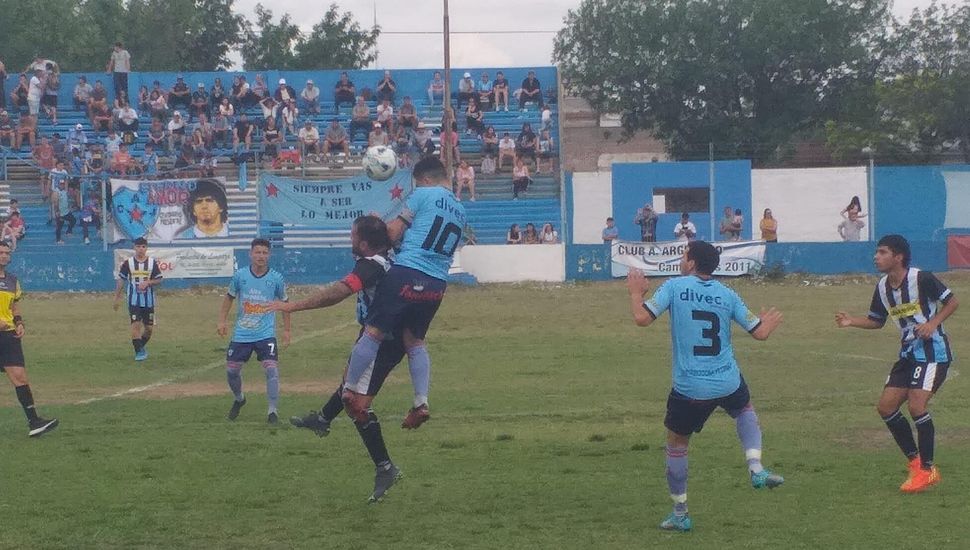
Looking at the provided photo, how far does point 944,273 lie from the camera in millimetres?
36688

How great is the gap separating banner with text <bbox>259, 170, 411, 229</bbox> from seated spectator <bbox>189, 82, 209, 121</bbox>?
658 centimetres

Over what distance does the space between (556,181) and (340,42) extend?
27.6 metres

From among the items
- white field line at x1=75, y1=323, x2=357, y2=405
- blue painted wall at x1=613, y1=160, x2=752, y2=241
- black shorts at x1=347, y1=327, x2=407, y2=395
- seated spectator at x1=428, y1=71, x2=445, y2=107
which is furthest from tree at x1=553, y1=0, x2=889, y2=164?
black shorts at x1=347, y1=327, x2=407, y2=395

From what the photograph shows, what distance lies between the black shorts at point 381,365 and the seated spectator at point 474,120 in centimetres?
3540

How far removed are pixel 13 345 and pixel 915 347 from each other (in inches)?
329

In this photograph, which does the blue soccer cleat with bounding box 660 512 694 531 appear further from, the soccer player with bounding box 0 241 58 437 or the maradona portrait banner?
the maradona portrait banner

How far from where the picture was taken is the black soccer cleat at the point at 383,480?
30.1ft

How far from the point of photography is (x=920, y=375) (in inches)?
381

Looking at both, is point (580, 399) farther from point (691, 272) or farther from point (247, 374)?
point (691, 272)

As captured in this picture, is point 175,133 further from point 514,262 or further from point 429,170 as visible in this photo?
point 429,170

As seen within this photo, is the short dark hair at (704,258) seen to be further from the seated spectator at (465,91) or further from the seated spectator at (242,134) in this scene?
the seated spectator at (465,91)

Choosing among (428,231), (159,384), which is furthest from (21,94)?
(428,231)

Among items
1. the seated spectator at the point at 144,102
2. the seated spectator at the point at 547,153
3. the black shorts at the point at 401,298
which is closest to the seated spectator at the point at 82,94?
the seated spectator at the point at 144,102

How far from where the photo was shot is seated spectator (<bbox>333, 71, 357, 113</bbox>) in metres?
45.0
